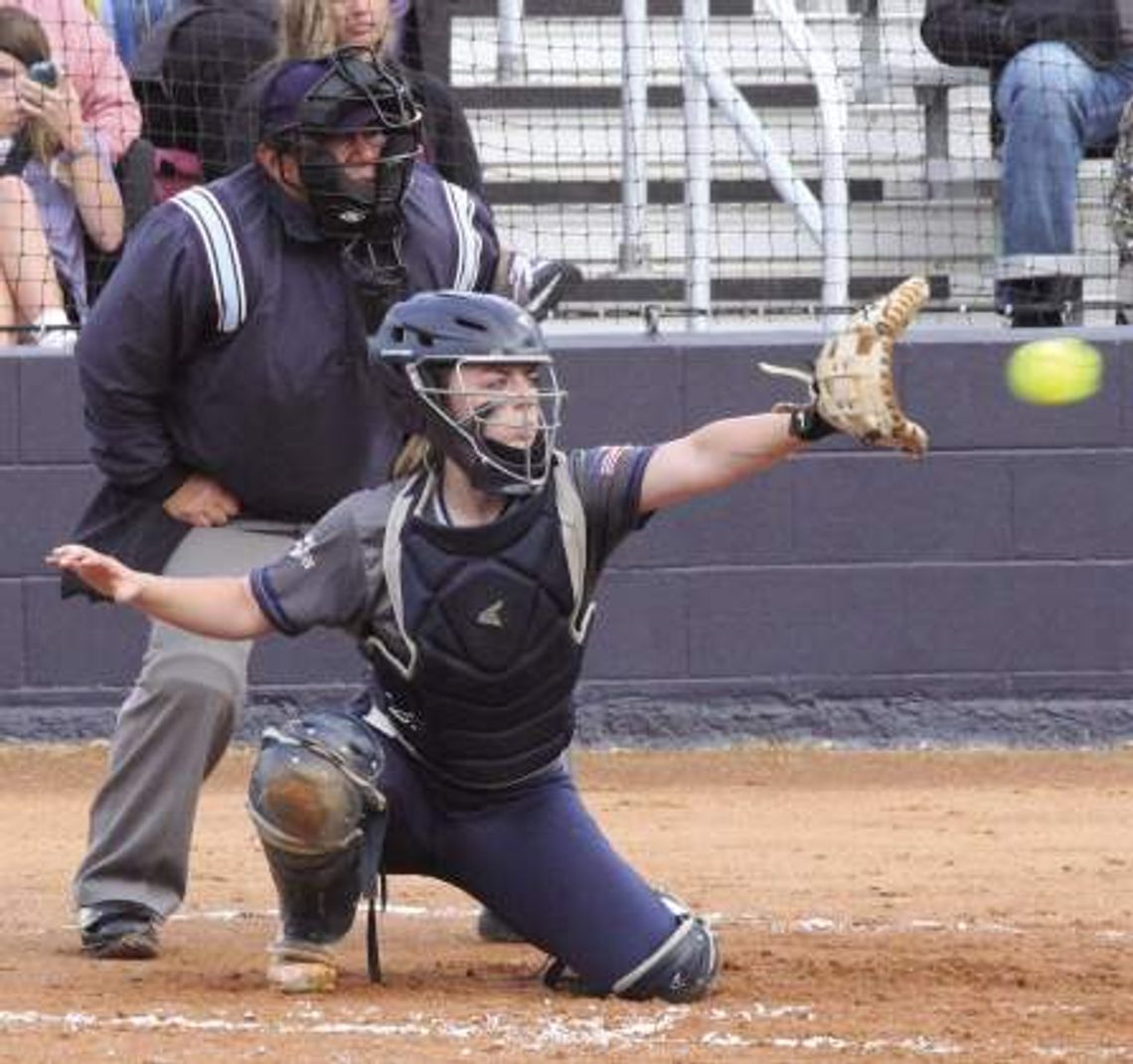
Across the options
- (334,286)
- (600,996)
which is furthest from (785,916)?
(334,286)

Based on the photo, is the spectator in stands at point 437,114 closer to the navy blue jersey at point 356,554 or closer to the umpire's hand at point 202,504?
the umpire's hand at point 202,504

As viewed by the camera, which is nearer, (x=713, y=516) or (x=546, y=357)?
(x=546, y=357)

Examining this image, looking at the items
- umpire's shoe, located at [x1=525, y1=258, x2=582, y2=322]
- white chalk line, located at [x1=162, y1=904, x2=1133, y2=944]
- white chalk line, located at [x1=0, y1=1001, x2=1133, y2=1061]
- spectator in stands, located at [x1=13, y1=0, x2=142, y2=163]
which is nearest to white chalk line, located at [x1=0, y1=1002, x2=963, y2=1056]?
white chalk line, located at [x1=0, y1=1001, x2=1133, y2=1061]

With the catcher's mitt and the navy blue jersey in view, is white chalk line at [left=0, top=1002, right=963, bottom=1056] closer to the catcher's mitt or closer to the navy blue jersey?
the navy blue jersey

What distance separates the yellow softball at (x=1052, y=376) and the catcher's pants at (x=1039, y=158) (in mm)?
442

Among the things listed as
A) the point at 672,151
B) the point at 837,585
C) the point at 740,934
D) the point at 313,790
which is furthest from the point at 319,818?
the point at 672,151

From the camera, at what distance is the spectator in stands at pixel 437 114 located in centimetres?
645

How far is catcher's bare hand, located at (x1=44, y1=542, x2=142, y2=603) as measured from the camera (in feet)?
17.0

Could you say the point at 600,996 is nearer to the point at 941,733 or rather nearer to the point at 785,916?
the point at 785,916

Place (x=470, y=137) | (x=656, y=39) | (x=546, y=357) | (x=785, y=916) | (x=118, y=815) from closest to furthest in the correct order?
(x=546, y=357) < (x=118, y=815) < (x=785, y=916) < (x=470, y=137) < (x=656, y=39)

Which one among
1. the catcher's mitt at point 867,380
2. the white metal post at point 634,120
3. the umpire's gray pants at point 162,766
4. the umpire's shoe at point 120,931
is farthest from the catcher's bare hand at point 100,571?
the white metal post at point 634,120

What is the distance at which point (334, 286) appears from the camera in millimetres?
6074

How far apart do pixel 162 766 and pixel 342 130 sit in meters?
1.31

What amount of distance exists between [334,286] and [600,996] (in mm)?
1571
